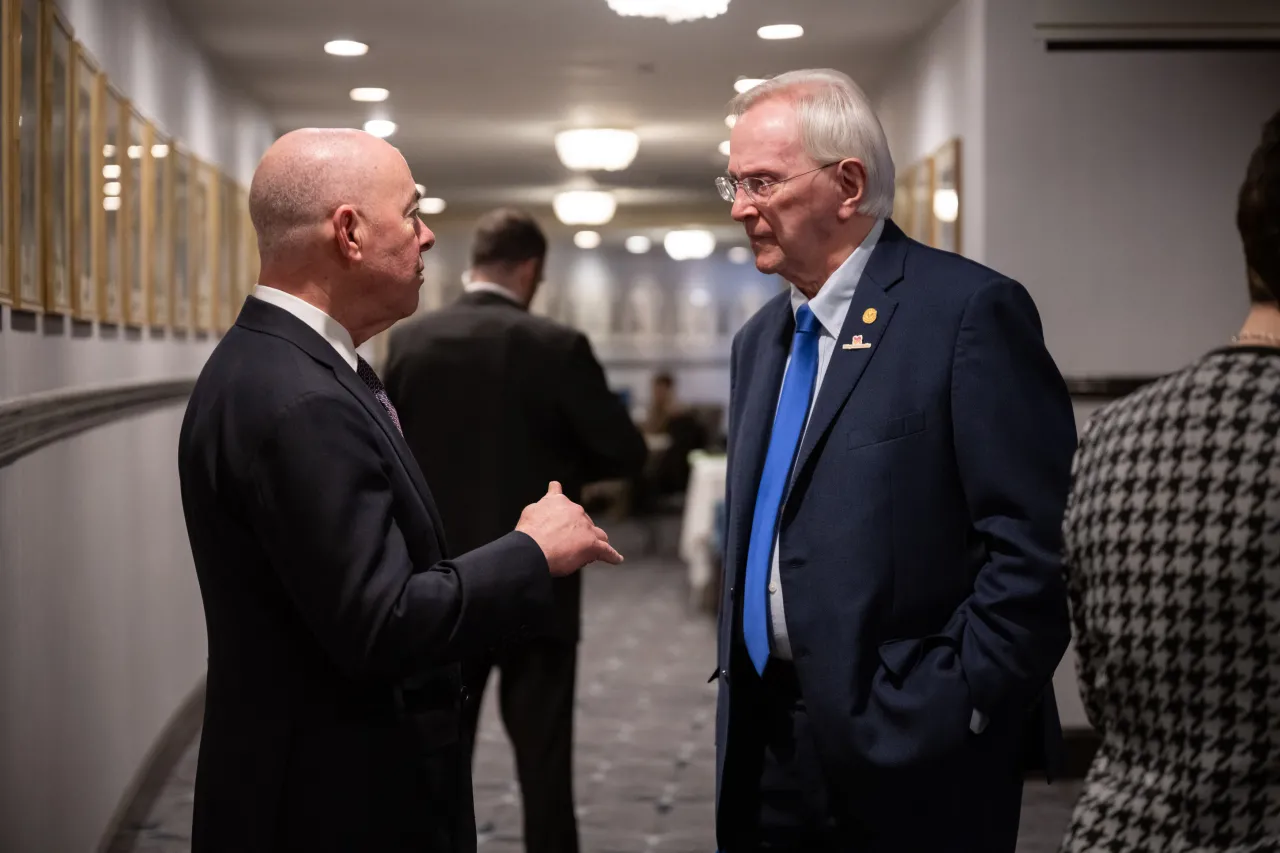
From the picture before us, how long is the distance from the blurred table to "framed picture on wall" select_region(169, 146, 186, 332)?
3.43 meters

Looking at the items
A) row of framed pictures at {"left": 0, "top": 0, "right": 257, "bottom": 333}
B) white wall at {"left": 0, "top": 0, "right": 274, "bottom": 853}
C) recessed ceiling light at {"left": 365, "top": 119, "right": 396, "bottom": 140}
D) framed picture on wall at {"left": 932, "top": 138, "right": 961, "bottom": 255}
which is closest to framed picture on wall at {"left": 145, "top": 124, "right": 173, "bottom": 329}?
row of framed pictures at {"left": 0, "top": 0, "right": 257, "bottom": 333}

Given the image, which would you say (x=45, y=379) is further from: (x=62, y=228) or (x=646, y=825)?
(x=646, y=825)

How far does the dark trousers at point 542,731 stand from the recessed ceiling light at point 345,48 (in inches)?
149

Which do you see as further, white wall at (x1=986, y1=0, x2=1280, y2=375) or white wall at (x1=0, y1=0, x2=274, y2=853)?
white wall at (x1=986, y1=0, x2=1280, y2=375)

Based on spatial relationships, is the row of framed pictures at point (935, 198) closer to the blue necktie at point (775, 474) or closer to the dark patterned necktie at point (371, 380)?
the blue necktie at point (775, 474)

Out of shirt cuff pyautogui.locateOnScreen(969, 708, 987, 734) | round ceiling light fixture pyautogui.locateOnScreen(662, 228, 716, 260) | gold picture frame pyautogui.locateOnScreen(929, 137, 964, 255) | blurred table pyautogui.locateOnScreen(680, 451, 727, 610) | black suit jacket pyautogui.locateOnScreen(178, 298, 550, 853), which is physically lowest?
blurred table pyautogui.locateOnScreen(680, 451, 727, 610)

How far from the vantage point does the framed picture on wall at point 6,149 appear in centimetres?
306

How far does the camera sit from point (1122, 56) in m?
5.47

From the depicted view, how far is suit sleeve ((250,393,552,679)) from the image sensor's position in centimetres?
174

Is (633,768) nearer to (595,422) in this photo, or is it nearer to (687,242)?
(595,422)

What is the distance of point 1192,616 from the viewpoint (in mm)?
1438

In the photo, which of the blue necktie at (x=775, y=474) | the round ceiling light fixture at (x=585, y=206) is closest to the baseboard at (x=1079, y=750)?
the blue necktie at (x=775, y=474)

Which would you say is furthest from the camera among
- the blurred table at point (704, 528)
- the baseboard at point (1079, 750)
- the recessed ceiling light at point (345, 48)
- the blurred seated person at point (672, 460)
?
the blurred seated person at point (672, 460)

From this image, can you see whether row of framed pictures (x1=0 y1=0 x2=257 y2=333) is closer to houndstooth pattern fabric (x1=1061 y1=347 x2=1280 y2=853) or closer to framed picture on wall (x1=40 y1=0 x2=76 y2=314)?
framed picture on wall (x1=40 y1=0 x2=76 y2=314)
